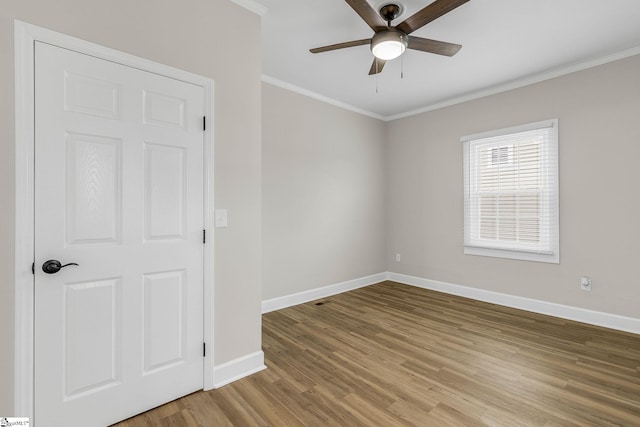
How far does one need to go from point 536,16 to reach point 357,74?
5.67 ft

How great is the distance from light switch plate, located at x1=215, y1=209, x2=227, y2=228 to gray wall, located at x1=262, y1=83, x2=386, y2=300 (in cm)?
149

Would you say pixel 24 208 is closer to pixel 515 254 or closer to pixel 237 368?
pixel 237 368

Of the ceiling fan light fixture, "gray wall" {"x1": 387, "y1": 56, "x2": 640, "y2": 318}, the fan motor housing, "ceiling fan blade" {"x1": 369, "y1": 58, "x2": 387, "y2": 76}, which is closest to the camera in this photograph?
the ceiling fan light fixture

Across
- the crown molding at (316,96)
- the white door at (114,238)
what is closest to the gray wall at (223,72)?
the white door at (114,238)

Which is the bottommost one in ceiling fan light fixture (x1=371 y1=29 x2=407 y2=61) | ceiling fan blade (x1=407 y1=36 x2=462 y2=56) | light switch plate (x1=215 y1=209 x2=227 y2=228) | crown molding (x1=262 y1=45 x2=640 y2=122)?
light switch plate (x1=215 y1=209 x2=227 y2=228)

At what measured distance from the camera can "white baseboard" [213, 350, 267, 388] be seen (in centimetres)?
213

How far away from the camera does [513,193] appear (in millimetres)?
3848

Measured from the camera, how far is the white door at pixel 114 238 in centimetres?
156

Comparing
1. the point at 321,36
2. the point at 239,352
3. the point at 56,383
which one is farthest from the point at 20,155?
the point at 321,36

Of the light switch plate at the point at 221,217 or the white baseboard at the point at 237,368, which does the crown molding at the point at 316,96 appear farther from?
the white baseboard at the point at 237,368

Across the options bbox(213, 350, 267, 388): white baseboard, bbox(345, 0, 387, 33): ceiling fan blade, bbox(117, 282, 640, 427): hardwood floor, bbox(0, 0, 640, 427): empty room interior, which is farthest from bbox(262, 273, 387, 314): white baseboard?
bbox(345, 0, 387, 33): ceiling fan blade

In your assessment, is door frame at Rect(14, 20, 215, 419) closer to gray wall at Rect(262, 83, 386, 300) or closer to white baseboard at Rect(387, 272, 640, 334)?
gray wall at Rect(262, 83, 386, 300)

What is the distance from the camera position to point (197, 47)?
6.70 ft

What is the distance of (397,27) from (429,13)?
0.81 feet
